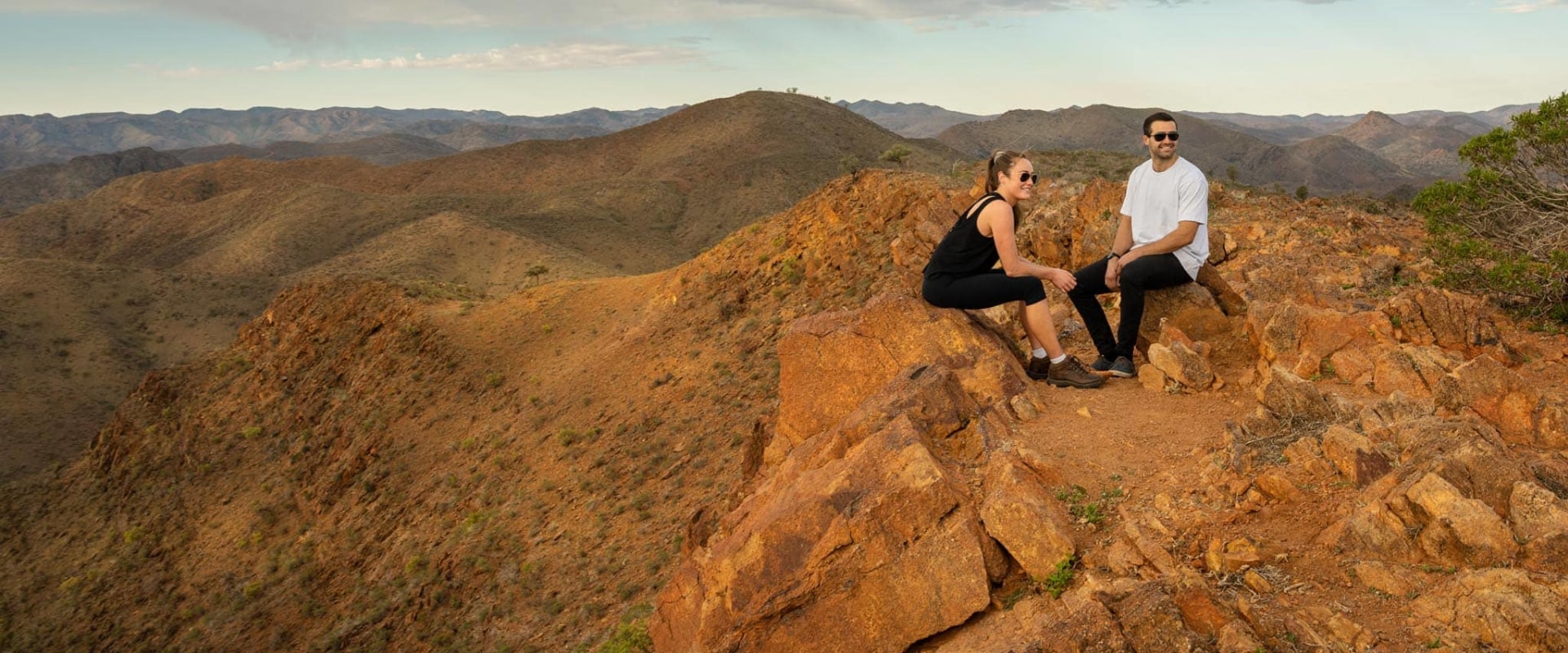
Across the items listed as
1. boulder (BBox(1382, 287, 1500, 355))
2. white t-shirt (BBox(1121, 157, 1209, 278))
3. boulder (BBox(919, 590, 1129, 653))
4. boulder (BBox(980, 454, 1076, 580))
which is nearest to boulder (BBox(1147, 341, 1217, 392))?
white t-shirt (BBox(1121, 157, 1209, 278))

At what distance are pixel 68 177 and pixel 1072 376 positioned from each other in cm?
17763

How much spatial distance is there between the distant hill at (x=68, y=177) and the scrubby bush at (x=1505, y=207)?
166m

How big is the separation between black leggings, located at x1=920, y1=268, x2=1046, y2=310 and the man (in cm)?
61

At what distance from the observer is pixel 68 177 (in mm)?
137250

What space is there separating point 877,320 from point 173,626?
60.9 ft

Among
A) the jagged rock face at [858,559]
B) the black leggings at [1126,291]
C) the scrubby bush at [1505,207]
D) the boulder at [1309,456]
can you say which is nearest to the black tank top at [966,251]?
A: the black leggings at [1126,291]

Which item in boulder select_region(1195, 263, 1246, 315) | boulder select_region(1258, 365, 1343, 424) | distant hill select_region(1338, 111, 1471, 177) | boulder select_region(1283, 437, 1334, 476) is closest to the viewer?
boulder select_region(1283, 437, 1334, 476)

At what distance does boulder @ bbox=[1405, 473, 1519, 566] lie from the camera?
12.3ft

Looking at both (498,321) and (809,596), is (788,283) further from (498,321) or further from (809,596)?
(809,596)

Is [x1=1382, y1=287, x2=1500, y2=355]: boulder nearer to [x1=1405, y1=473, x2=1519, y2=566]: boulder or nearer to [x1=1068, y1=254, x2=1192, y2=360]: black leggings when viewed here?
[x1=1068, y1=254, x2=1192, y2=360]: black leggings

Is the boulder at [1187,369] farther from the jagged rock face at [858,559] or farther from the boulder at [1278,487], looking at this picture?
the boulder at [1278,487]

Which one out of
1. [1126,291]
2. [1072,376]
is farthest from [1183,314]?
[1072,376]

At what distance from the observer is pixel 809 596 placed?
4922 mm

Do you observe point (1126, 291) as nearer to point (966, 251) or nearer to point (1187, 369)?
point (1187, 369)
